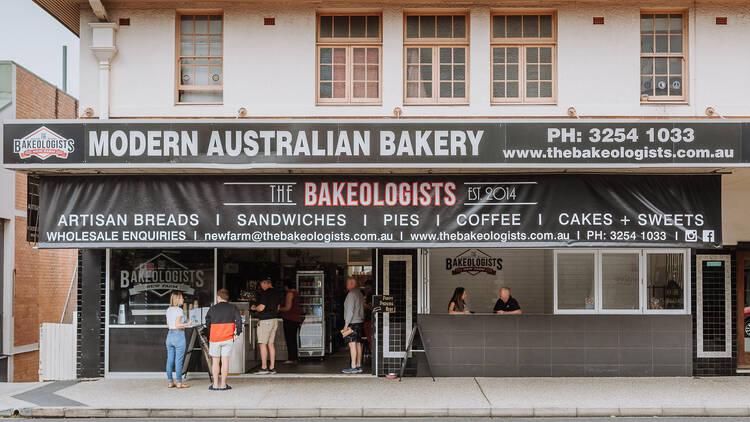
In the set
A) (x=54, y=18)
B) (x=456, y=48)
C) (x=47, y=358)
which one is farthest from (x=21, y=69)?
(x=456, y=48)

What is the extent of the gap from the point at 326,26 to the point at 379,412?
687cm

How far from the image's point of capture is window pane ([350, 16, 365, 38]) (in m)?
13.1

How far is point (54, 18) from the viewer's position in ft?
44.4

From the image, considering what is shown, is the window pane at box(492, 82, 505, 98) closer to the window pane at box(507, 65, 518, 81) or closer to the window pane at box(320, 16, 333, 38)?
the window pane at box(507, 65, 518, 81)

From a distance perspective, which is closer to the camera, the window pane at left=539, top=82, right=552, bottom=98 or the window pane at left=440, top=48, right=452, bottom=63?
the window pane at left=539, top=82, right=552, bottom=98

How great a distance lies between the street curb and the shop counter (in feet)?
8.24

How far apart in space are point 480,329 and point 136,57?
25.6 ft

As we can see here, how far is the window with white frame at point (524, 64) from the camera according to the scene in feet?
42.3

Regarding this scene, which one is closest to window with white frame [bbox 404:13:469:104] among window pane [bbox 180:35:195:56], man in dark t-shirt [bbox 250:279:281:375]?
window pane [bbox 180:35:195:56]

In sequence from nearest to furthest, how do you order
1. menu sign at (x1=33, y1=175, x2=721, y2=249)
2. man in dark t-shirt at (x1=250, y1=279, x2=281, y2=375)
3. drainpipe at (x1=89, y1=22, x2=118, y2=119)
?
menu sign at (x1=33, y1=175, x2=721, y2=249) < drainpipe at (x1=89, y1=22, x2=118, y2=119) < man in dark t-shirt at (x1=250, y1=279, x2=281, y2=375)

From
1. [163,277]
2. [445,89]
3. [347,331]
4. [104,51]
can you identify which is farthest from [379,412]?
[104,51]

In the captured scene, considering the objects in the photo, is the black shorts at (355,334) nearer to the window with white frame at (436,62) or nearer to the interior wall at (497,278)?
the interior wall at (497,278)

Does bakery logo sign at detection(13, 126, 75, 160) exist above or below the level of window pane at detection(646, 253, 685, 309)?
above

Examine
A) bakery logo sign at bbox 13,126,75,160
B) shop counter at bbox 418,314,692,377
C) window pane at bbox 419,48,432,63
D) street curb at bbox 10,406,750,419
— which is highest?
window pane at bbox 419,48,432,63
